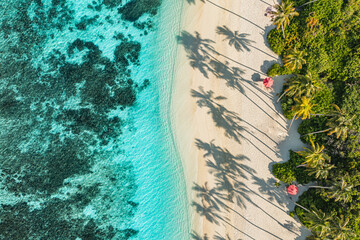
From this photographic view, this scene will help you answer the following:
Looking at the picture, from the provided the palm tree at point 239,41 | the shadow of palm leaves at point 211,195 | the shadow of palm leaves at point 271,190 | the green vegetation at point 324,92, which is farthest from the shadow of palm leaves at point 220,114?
the shadow of palm leaves at point 211,195

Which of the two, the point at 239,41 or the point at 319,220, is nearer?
the point at 319,220

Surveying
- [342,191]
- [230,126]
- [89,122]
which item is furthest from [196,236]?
[89,122]

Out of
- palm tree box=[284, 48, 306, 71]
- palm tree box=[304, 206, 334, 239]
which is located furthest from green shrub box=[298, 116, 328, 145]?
palm tree box=[304, 206, 334, 239]

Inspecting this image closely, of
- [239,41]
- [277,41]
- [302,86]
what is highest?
[239,41]

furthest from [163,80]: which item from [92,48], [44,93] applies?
[44,93]

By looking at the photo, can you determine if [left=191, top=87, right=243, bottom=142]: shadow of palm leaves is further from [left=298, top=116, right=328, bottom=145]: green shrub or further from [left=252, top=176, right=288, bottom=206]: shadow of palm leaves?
[left=298, top=116, right=328, bottom=145]: green shrub

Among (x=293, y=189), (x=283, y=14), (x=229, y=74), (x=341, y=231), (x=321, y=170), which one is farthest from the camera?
(x=229, y=74)

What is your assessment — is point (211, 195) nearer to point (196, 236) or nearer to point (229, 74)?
point (196, 236)
